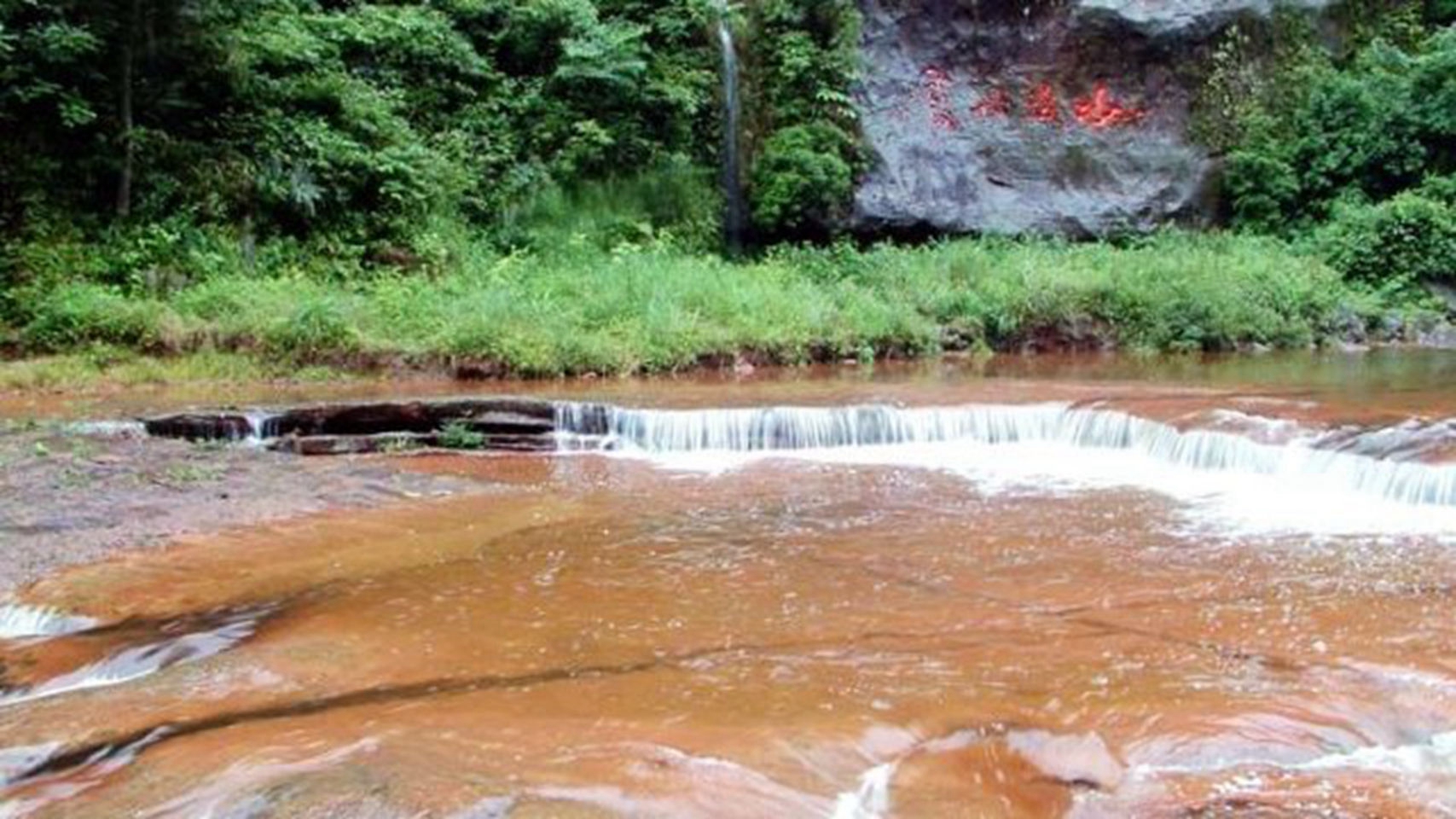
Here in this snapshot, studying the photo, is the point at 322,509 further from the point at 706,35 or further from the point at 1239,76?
the point at 1239,76

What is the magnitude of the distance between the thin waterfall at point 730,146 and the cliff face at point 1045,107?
7.21ft

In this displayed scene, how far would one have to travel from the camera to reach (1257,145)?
22141 millimetres

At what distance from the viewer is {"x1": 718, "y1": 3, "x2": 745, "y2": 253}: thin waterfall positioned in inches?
834

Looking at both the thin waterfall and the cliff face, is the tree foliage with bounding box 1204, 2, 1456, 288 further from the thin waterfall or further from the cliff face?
the thin waterfall

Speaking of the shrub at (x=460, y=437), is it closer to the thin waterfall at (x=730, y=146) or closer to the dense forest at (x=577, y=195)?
the dense forest at (x=577, y=195)

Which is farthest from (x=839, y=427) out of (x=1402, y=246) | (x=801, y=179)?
(x=1402, y=246)

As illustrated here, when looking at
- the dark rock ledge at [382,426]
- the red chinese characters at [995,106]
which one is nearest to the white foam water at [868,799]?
the dark rock ledge at [382,426]

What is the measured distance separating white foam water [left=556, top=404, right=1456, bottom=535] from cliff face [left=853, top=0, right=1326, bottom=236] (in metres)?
10.2

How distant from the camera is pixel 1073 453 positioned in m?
11.2

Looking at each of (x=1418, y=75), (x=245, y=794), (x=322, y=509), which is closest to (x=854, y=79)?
(x=1418, y=75)

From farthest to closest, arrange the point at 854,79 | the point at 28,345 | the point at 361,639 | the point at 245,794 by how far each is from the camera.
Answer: the point at 854,79 → the point at 28,345 → the point at 361,639 → the point at 245,794

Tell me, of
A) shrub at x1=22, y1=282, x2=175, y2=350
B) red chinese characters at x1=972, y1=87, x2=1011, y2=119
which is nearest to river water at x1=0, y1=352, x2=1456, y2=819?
shrub at x1=22, y1=282, x2=175, y2=350

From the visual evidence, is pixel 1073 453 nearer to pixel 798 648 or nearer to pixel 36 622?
pixel 798 648

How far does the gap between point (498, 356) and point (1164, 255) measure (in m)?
10.9
